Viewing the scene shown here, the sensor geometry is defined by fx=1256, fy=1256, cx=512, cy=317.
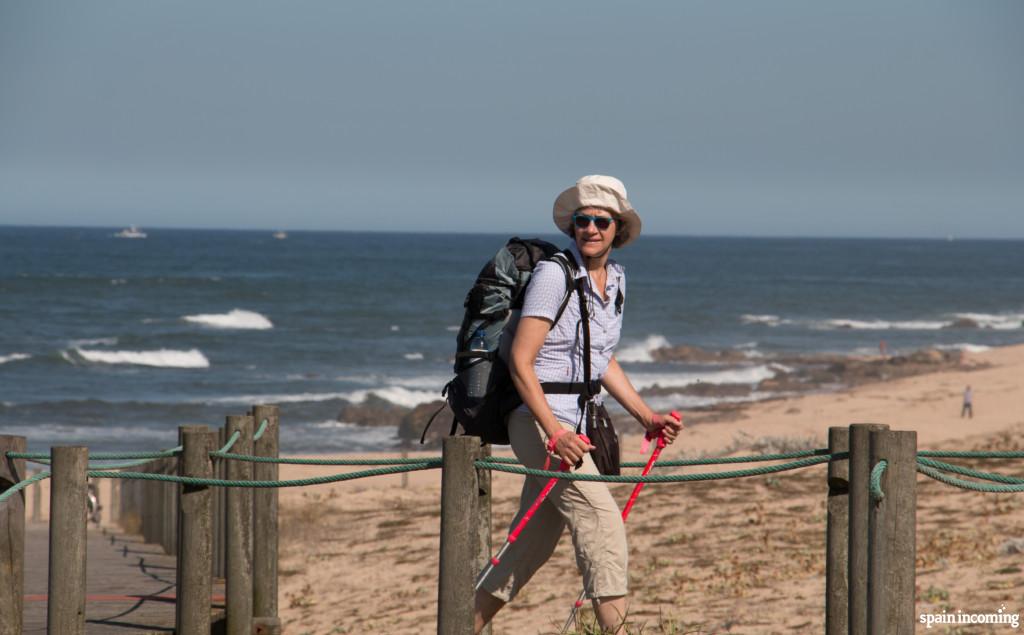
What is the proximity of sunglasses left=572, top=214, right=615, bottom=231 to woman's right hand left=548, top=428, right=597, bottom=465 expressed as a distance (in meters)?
0.76

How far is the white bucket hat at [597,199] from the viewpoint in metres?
4.40

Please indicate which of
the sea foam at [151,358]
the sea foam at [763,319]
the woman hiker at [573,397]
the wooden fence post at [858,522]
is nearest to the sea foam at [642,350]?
the sea foam at [763,319]

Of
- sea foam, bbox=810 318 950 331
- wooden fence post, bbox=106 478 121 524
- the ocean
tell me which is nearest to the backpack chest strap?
wooden fence post, bbox=106 478 121 524

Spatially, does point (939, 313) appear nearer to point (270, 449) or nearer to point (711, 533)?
point (711, 533)

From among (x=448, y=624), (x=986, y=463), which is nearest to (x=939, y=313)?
(x=986, y=463)

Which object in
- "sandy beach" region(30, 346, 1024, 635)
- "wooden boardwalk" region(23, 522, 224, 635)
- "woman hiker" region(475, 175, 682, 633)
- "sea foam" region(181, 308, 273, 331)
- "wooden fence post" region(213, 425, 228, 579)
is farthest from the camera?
"sea foam" region(181, 308, 273, 331)

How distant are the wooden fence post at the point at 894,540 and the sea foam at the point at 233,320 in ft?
148

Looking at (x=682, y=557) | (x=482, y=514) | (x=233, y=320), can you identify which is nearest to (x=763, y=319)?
(x=233, y=320)

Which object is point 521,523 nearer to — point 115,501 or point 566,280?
point 566,280

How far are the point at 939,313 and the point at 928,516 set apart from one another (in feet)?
181

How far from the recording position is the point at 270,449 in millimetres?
6098

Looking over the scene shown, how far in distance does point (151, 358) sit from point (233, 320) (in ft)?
38.3

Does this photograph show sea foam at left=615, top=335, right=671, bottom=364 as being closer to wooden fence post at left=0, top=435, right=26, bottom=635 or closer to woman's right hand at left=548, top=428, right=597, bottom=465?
wooden fence post at left=0, top=435, right=26, bottom=635

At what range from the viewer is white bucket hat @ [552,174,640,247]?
4398 millimetres
